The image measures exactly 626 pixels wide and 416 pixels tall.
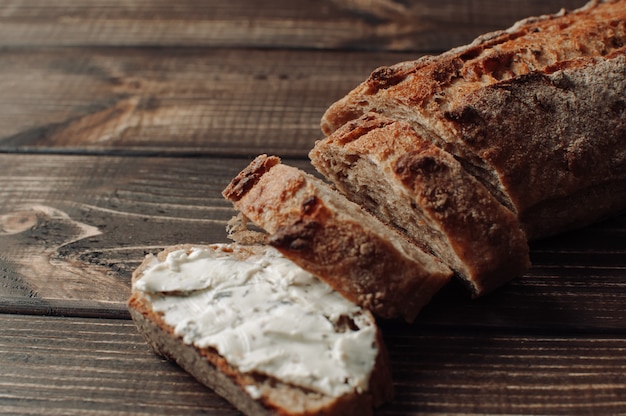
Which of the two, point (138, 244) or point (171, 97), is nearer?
point (138, 244)

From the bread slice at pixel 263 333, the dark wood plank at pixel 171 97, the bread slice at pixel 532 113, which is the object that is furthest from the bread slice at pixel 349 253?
the dark wood plank at pixel 171 97

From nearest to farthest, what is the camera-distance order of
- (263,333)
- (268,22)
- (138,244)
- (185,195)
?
(263,333)
(138,244)
(185,195)
(268,22)

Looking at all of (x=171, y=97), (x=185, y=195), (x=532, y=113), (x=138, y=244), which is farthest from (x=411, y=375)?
(x=171, y=97)

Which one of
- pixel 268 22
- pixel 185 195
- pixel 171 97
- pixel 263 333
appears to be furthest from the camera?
pixel 268 22

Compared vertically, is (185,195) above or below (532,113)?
below

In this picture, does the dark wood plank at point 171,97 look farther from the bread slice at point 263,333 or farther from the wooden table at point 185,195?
the bread slice at point 263,333

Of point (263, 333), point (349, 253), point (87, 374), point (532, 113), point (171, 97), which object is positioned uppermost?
point (532, 113)

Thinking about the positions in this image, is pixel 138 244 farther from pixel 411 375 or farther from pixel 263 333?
pixel 411 375
